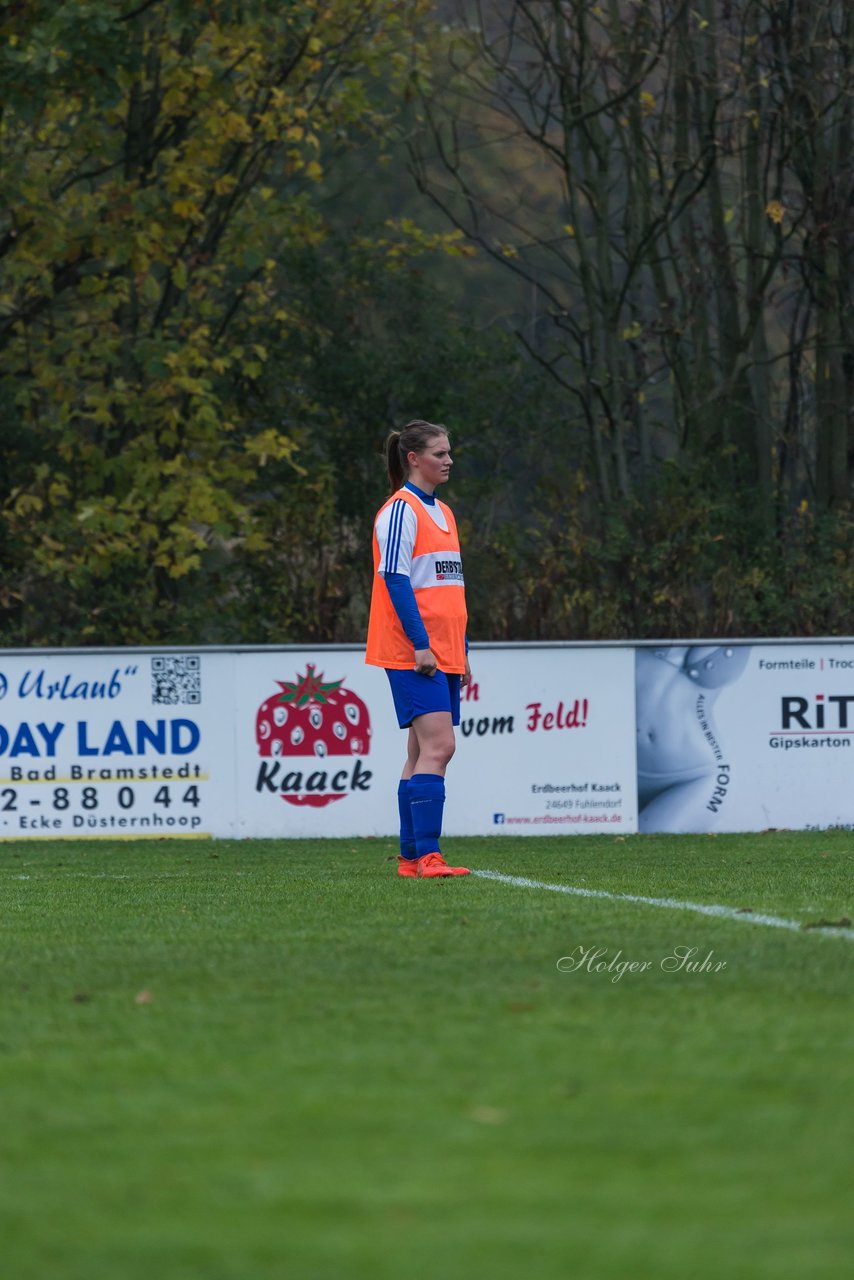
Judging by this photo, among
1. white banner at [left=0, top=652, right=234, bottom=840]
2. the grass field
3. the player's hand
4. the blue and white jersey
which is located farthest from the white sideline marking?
white banner at [left=0, top=652, right=234, bottom=840]

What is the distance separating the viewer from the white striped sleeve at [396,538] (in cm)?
825

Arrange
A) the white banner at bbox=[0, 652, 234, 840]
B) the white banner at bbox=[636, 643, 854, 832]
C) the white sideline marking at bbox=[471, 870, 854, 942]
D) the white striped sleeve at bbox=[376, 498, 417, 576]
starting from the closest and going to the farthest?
the white sideline marking at bbox=[471, 870, 854, 942] → the white striped sleeve at bbox=[376, 498, 417, 576] → the white banner at bbox=[0, 652, 234, 840] → the white banner at bbox=[636, 643, 854, 832]

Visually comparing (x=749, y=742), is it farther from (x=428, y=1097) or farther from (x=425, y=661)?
(x=428, y=1097)

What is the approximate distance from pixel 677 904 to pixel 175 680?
241 inches

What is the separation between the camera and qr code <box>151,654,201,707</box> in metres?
12.6

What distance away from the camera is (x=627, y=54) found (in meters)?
18.7

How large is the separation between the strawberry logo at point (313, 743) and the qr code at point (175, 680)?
0.48 meters

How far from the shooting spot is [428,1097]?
3.55 m

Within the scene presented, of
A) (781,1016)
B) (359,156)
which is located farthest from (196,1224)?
(359,156)

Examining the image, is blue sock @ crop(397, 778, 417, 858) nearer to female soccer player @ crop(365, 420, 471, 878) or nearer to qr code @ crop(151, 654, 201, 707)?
female soccer player @ crop(365, 420, 471, 878)

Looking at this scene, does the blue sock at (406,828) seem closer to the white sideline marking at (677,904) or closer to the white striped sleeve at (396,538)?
the white sideline marking at (677,904)

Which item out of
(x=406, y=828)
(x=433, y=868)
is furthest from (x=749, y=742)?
(x=433, y=868)

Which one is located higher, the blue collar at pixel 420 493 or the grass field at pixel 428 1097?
the blue collar at pixel 420 493

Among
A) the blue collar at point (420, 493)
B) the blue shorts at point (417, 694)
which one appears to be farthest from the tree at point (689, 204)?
the blue shorts at point (417, 694)
